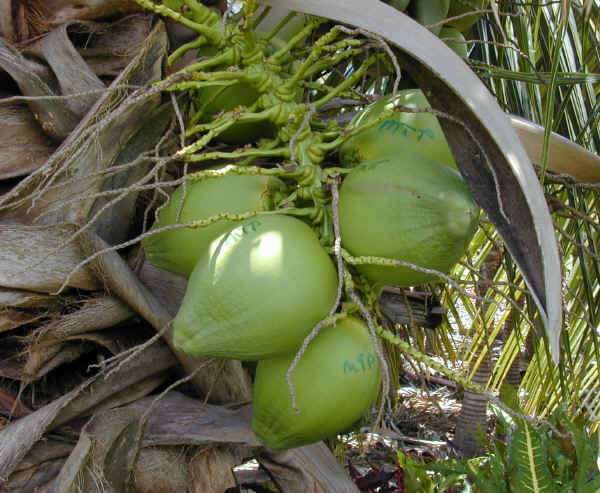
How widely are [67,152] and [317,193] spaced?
337 millimetres

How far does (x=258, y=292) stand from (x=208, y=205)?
18cm

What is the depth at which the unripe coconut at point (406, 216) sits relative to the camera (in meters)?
0.68

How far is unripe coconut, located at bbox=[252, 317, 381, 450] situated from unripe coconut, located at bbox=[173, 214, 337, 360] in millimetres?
38

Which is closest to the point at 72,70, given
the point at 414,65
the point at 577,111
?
the point at 414,65

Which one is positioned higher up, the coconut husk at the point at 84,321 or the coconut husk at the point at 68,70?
the coconut husk at the point at 68,70

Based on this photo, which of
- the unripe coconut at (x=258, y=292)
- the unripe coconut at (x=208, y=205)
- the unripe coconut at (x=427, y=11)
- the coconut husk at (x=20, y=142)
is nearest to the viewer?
the unripe coconut at (x=258, y=292)

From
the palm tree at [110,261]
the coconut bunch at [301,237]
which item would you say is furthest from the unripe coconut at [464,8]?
the coconut bunch at [301,237]

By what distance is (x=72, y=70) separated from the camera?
34.1 inches

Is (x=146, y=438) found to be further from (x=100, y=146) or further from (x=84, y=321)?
(x=100, y=146)

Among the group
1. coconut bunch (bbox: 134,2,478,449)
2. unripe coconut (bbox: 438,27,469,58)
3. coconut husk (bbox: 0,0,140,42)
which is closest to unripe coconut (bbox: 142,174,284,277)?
coconut bunch (bbox: 134,2,478,449)

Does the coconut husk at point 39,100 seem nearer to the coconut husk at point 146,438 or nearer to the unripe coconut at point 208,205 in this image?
the unripe coconut at point 208,205

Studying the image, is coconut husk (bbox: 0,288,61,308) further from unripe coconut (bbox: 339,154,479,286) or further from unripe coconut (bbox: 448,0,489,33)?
unripe coconut (bbox: 448,0,489,33)

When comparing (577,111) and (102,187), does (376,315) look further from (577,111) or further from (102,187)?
(577,111)

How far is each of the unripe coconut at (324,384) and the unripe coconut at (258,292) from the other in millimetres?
38
